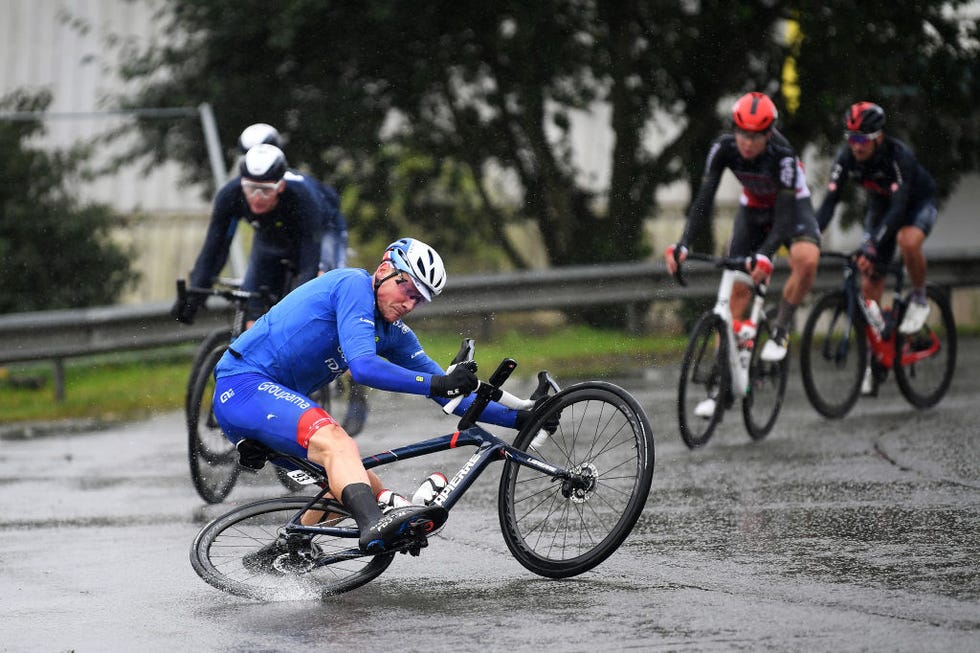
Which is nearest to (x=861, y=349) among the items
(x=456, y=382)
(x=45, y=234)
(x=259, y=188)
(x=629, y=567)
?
(x=259, y=188)

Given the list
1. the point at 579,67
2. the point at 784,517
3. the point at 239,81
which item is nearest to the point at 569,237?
the point at 579,67

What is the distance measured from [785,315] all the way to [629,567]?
406 centimetres

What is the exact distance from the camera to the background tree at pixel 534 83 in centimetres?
1677

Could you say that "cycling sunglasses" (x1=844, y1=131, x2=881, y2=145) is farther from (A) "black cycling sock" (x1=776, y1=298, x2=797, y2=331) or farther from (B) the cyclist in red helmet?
(A) "black cycling sock" (x1=776, y1=298, x2=797, y2=331)

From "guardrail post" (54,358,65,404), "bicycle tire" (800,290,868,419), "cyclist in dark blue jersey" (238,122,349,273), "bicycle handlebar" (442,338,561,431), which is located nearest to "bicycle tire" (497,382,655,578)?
"bicycle handlebar" (442,338,561,431)

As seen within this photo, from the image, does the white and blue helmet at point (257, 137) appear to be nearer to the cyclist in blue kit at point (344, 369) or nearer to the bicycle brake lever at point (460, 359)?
the cyclist in blue kit at point (344, 369)

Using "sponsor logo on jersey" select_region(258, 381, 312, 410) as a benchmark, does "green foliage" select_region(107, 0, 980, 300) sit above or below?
above

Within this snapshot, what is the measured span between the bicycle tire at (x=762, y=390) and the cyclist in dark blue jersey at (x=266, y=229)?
2.93m

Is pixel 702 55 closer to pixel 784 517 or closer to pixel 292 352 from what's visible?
pixel 784 517

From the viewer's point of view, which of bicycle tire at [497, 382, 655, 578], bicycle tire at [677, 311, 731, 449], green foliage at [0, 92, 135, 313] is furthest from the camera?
green foliage at [0, 92, 135, 313]

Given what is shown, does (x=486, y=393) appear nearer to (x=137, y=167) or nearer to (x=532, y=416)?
(x=532, y=416)

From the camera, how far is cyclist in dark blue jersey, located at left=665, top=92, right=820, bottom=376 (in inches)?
412

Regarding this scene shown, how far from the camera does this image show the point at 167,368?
52.2 feet

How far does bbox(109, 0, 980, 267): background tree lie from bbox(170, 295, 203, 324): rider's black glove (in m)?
6.84
